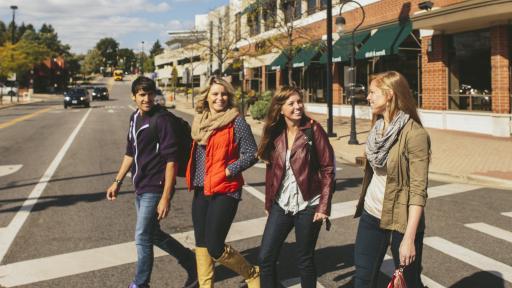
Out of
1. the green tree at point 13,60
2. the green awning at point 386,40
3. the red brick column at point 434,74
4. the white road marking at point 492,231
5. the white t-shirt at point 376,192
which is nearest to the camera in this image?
the white t-shirt at point 376,192

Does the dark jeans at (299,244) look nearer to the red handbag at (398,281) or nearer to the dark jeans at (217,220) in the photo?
the dark jeans at (217,220)

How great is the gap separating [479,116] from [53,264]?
16238 millimetres

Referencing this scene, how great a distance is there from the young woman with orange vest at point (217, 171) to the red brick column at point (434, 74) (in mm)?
17398

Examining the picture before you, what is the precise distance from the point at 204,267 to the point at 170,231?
98.4 inches

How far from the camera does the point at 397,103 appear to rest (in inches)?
124

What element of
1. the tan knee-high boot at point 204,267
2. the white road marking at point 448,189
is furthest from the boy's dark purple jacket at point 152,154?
the white road marking at point 448,189

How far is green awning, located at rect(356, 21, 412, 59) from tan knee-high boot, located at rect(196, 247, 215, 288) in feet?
58.2

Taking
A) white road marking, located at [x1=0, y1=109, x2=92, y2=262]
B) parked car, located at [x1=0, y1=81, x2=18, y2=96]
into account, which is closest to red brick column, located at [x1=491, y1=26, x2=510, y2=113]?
white road marking, located at [x1=0, y1=109, x2=92, y2=262]

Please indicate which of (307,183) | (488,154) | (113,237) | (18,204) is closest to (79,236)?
(113,237)

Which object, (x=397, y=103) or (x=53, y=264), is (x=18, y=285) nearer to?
(x=53, y=264)

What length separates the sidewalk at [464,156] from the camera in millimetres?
10102

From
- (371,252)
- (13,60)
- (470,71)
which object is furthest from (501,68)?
(13,60)

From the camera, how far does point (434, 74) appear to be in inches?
791

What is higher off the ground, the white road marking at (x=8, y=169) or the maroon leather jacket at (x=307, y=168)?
the maroon leather jacket at (x=307, y=168)
